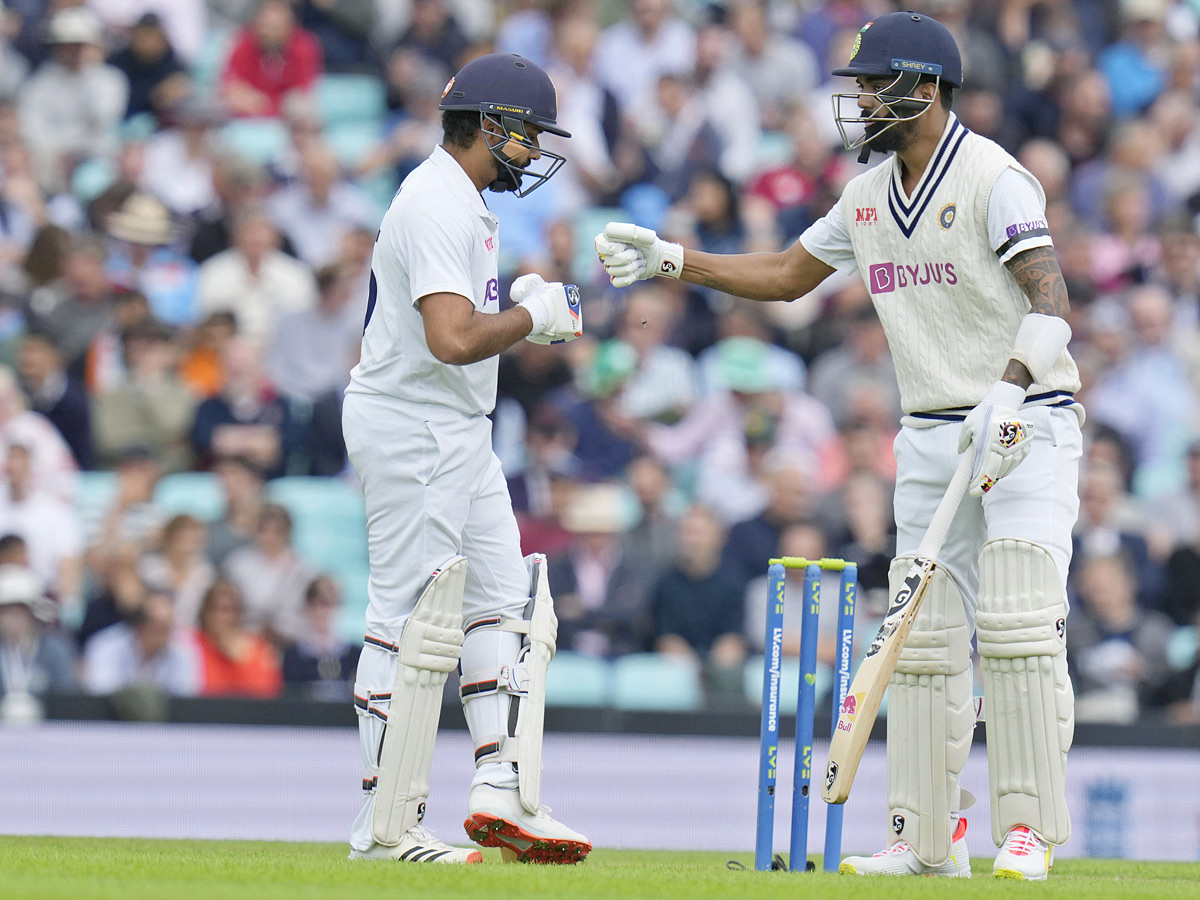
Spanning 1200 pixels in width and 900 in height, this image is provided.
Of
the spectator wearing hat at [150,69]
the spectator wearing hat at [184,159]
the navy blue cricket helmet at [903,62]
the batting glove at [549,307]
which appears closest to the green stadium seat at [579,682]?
A: the batting glove at [549,307]

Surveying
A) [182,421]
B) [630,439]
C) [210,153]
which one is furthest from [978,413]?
[210,153]

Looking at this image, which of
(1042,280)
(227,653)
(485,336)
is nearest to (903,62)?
(1042,280)

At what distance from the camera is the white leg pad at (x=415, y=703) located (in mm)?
5762

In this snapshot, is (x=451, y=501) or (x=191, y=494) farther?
(x=191, y=494)

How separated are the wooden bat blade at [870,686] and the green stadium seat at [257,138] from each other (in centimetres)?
927

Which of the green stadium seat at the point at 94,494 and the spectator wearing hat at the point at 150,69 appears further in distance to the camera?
the spectator wearing hat at the point at 150,69

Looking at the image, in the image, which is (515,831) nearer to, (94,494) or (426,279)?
(426,279)

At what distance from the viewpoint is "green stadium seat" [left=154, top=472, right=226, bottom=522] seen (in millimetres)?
11039

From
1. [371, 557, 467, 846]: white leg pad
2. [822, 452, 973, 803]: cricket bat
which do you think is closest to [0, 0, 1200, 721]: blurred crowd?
[371, 557, 467, 846]: white leg pad

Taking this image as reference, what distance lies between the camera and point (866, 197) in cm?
618

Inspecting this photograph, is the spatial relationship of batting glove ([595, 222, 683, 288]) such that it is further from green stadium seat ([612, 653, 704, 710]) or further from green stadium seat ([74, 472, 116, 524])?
green stadium seat ([74, 472, 116, 524])

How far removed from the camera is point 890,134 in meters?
5.95

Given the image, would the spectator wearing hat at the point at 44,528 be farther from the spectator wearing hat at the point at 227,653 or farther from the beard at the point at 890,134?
the beard at the point at 890,134

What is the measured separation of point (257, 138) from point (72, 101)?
149 cm
